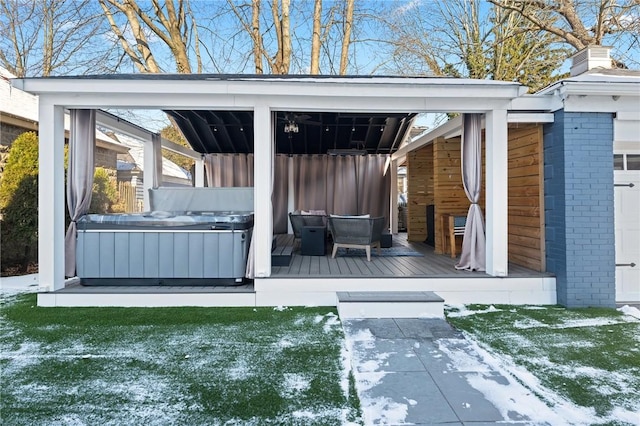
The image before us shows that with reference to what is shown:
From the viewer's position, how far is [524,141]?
5.75 m

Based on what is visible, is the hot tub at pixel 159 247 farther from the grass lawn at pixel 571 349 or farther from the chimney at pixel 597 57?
the chimney at pixel 597 57

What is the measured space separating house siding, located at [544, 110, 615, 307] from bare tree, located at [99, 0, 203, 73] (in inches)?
435

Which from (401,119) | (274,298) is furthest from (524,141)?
(274,298)

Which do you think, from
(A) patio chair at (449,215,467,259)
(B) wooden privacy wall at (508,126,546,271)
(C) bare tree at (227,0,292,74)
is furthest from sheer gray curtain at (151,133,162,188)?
(C) bare tree at (227,0,292,74)

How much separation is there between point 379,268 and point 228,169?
20.6 ft

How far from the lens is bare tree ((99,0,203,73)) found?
11.8 metres

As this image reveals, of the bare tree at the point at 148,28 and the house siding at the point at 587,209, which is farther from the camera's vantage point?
the bare tree at the point at 148,28

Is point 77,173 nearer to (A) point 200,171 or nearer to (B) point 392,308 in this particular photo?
(B) point 392,308

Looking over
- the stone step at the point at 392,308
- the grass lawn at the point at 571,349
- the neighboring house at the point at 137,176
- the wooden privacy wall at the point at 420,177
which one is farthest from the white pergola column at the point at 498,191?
the neighboring house at the point at 137,176

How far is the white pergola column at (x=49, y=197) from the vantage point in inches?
188

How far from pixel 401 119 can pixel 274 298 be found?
16.3 ft

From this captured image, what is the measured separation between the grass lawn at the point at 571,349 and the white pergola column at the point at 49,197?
4.68m

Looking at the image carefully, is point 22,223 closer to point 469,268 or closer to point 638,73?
point 469,268

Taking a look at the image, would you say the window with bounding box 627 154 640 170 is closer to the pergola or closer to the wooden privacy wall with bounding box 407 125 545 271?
the wooden privacy wall with bounding box 407 125 545 271
